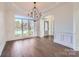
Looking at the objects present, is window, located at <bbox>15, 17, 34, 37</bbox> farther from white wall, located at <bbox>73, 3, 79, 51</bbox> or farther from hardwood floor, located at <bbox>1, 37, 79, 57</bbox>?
white wall, located at <bbox>73, 3, 79, 51</bbox>

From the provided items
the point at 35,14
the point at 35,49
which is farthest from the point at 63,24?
the point at 35,49

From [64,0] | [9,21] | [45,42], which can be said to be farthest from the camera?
[45,42]

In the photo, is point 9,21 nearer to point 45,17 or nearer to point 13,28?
point 13,28

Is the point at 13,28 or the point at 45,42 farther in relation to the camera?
the point at 45,42

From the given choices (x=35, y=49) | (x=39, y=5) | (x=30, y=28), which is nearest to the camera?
(x=39, y=5)

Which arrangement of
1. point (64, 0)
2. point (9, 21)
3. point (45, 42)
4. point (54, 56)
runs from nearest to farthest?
point (64, 0) → point (54, 56) → point (9, 21) → point (45, 42)

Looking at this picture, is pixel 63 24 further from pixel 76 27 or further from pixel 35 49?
pixel 35 49

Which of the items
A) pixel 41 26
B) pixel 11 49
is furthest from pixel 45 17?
pixel 11 49

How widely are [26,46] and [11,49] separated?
29 cm

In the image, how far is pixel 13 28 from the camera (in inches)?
82.7

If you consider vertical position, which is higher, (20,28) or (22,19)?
(22,19)

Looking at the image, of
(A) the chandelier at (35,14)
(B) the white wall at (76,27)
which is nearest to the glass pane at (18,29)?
(A) the chandelier at (35,14)

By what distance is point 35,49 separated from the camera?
2.11m

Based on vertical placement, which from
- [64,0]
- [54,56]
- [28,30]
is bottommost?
[54,56]
